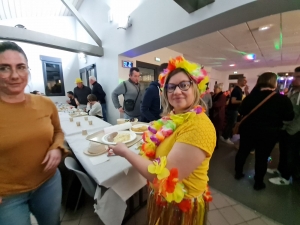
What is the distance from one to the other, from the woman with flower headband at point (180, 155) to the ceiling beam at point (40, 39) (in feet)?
11.9

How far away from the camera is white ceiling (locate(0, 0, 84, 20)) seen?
4.04m

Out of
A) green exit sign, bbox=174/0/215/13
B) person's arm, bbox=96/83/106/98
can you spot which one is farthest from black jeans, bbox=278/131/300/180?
person's arm, bbox=96/83/106/98

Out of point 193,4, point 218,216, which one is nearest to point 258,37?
point 193,4

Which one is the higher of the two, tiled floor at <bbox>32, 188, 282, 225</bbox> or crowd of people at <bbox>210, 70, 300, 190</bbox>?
crowd of people at <bbox>210, 70, 300, 190</bbox>

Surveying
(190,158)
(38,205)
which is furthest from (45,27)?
(190,158)

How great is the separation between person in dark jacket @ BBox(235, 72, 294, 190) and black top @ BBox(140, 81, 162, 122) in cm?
118

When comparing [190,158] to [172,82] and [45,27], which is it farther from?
[45,27]

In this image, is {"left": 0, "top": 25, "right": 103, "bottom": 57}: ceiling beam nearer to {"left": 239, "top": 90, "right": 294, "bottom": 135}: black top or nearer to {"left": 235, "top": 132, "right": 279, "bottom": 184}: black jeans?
{"left": 239, "top": 90, "right": 294, "bottom": 135}: black top

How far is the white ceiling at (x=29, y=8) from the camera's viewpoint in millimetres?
4035

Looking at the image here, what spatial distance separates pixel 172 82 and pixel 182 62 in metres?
0.13

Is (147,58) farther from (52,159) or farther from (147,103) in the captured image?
(52,159)

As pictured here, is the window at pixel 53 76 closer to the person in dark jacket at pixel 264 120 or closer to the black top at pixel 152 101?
the black top at pixel 152 101

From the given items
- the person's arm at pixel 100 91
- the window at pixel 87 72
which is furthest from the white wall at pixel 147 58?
the window at pixel 87 72

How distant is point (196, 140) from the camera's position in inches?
23.7
